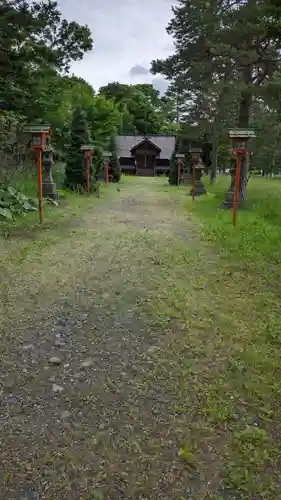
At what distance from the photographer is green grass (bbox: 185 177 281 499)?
1853 mm

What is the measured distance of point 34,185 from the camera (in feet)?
34.8

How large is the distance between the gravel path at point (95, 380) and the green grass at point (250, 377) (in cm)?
16

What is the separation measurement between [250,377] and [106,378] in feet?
3.18

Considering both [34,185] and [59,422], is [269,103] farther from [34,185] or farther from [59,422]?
[59,422]

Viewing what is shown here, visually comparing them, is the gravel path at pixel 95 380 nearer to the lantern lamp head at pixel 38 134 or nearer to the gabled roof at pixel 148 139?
the lantern lamp head at pixel 38 134

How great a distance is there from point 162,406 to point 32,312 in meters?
1.69

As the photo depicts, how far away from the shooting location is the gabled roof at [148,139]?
103 feet

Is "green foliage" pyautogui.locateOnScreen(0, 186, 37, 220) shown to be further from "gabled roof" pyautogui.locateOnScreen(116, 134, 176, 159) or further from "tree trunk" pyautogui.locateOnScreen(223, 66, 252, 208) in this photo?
"gabled roof" pyautogui.locateOnScreen(116, 134, 176, 159)

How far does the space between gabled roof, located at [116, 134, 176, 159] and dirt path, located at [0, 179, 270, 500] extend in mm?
27611

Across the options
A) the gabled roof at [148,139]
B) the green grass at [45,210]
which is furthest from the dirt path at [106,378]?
the gabled roof at [148,139]

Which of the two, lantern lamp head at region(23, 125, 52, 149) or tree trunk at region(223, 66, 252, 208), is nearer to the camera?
lantern lamp head at region(23, 125, 52, 149)

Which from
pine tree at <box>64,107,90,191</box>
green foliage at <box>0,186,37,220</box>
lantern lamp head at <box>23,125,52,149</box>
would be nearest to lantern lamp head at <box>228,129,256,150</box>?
lantern lamp head at <box>23,125,52,149</box>

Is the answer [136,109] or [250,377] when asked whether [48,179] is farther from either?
[136,109]

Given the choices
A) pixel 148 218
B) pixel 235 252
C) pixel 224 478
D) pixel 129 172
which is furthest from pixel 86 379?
pixel 129 172
